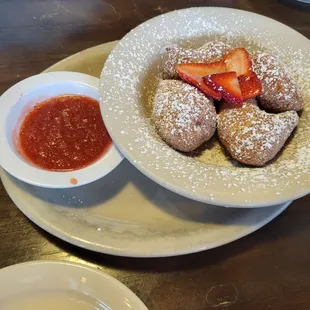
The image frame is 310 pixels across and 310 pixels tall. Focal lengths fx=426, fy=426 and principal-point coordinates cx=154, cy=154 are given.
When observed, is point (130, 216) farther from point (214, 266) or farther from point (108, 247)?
point (214, 266)

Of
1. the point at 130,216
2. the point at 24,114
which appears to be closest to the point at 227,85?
the point at 130,216

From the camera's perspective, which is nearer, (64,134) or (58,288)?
(58,288)

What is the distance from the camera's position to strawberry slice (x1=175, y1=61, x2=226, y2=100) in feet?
4.10

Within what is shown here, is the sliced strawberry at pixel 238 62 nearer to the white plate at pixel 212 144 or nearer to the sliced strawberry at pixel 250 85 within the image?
the sliced strawberry at pixel 250 85

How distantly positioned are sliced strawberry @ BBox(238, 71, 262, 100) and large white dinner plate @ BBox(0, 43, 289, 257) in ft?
1.08

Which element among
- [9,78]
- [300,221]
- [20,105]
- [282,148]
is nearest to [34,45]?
[9,78]

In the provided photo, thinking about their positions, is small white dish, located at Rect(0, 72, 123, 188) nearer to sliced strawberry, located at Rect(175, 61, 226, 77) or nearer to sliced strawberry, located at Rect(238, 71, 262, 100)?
sliced strawberry, located at Rect(175, 61, 226, 77)

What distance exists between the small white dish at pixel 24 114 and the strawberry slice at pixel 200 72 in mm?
287

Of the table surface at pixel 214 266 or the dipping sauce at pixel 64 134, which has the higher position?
the dipping sauce at pixel 64 134

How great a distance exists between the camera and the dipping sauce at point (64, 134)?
1.21 m

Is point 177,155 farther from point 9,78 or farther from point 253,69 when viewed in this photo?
point 9,78

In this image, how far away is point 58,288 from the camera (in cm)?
97

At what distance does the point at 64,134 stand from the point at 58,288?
475mm

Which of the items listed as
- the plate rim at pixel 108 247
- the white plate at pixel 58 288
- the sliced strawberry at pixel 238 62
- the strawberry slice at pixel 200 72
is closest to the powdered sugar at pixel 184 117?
the strawberry slice at pixel 200 72
